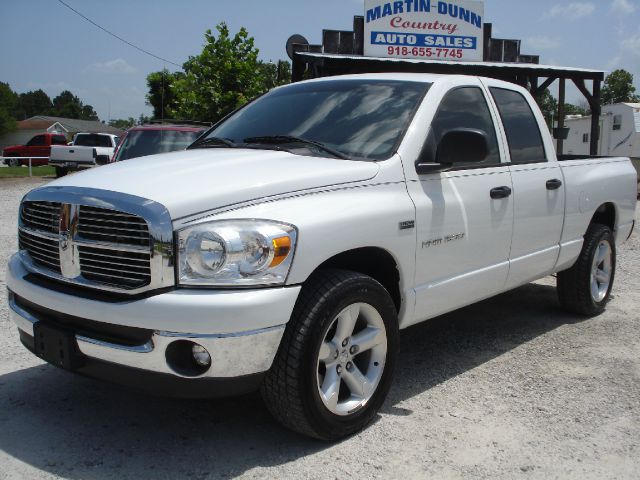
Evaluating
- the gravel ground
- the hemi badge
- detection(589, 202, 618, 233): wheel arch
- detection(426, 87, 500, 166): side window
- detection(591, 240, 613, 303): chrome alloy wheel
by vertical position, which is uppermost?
detection(426, 87, 500, 166): side window

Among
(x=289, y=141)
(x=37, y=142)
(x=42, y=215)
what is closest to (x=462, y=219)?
(x=289, y=141)

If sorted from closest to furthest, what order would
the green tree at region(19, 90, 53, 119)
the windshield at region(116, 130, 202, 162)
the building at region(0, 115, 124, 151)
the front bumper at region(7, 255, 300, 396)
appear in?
1. the front bumper at region(7, 255, 300, 396)
2. the windshield at region(116, 130, 202, 162)
3. the building at region(0, 115, 124, 151)
4. the green tree at region(19, 90, 53, 119)

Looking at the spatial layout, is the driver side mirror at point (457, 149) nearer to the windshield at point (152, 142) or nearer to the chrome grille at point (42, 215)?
the chrome grille at point (42, 215)

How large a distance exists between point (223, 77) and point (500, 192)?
52.9 ft

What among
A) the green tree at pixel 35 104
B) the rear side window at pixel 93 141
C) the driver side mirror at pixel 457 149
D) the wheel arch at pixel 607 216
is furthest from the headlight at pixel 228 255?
the green tree at pixel 35 104

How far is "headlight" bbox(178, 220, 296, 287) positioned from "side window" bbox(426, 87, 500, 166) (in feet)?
4.73

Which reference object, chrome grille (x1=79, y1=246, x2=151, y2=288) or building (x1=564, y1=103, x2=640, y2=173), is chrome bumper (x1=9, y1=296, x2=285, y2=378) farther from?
building (x1=564, y1=103, x2=640, y2=173)

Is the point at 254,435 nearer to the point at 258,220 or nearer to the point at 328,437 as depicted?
the point at 328,437

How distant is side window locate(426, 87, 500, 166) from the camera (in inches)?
160

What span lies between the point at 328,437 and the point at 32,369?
2.16m

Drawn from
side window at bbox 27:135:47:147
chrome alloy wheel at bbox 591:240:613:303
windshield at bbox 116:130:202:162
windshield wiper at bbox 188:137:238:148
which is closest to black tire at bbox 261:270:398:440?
windshield wiper at bbox 188:137:238:148

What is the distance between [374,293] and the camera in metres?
3.38

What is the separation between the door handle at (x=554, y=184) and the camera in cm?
Answer: 488

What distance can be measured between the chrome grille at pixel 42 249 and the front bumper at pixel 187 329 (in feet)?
0.84
